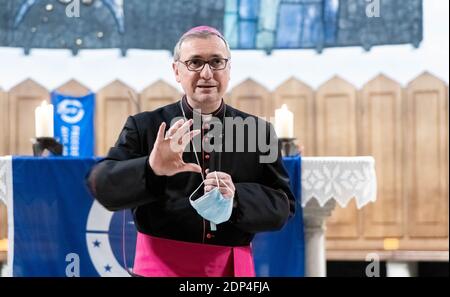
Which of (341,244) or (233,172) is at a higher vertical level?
(233,172)

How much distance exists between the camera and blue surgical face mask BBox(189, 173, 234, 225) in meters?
1.71

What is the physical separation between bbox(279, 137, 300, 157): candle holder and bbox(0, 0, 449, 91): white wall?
321cm

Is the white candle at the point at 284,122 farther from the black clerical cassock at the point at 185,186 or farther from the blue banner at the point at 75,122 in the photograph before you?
the blue banner at the point at 75,122

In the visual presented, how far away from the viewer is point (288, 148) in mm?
3678

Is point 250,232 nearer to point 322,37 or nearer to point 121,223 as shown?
point 121,223

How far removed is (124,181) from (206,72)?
327 mm

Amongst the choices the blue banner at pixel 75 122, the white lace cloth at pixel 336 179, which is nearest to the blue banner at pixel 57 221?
the white lace cloth at pixel 336 179

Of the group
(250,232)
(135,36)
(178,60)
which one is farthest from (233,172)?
(135,36)

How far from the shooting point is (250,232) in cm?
191

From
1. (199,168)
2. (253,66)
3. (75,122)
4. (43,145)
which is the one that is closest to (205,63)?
(199,168)

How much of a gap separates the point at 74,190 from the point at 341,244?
3811mm

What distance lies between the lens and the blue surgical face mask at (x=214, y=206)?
5.61 feet
